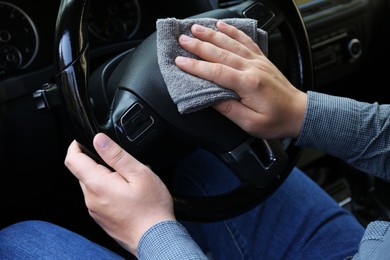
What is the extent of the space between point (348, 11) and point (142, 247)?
36.1 inches

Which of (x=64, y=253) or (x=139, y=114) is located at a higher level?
(x=139, y=114)

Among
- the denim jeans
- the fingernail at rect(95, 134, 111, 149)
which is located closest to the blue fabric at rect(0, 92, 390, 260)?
the denim jeans

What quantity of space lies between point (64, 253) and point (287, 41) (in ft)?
1.57

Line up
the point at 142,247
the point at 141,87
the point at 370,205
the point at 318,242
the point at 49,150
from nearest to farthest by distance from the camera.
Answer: the point at 142,247, the point at 141,87, the point at 318,242, the point at 49,150, the point at 370,205

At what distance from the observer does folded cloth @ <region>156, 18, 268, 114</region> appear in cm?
62

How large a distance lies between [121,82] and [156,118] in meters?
0.07

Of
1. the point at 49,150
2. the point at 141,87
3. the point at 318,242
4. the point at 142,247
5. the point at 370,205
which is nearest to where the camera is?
the point at 142,247

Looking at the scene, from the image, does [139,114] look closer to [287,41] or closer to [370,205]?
[287,41]

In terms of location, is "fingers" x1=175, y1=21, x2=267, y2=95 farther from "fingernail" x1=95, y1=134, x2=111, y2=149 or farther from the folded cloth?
"fingernail" x1=95, y1=134, x2=111, y2=149

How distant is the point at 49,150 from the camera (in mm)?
946

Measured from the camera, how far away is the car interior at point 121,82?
64 centimetres

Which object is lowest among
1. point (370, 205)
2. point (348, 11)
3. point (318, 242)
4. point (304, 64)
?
point (370, 205)

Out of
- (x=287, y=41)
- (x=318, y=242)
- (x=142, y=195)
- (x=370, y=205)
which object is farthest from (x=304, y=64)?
(x=370, y=205)

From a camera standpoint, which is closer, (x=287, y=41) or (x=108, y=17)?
(x=287, y=41)
